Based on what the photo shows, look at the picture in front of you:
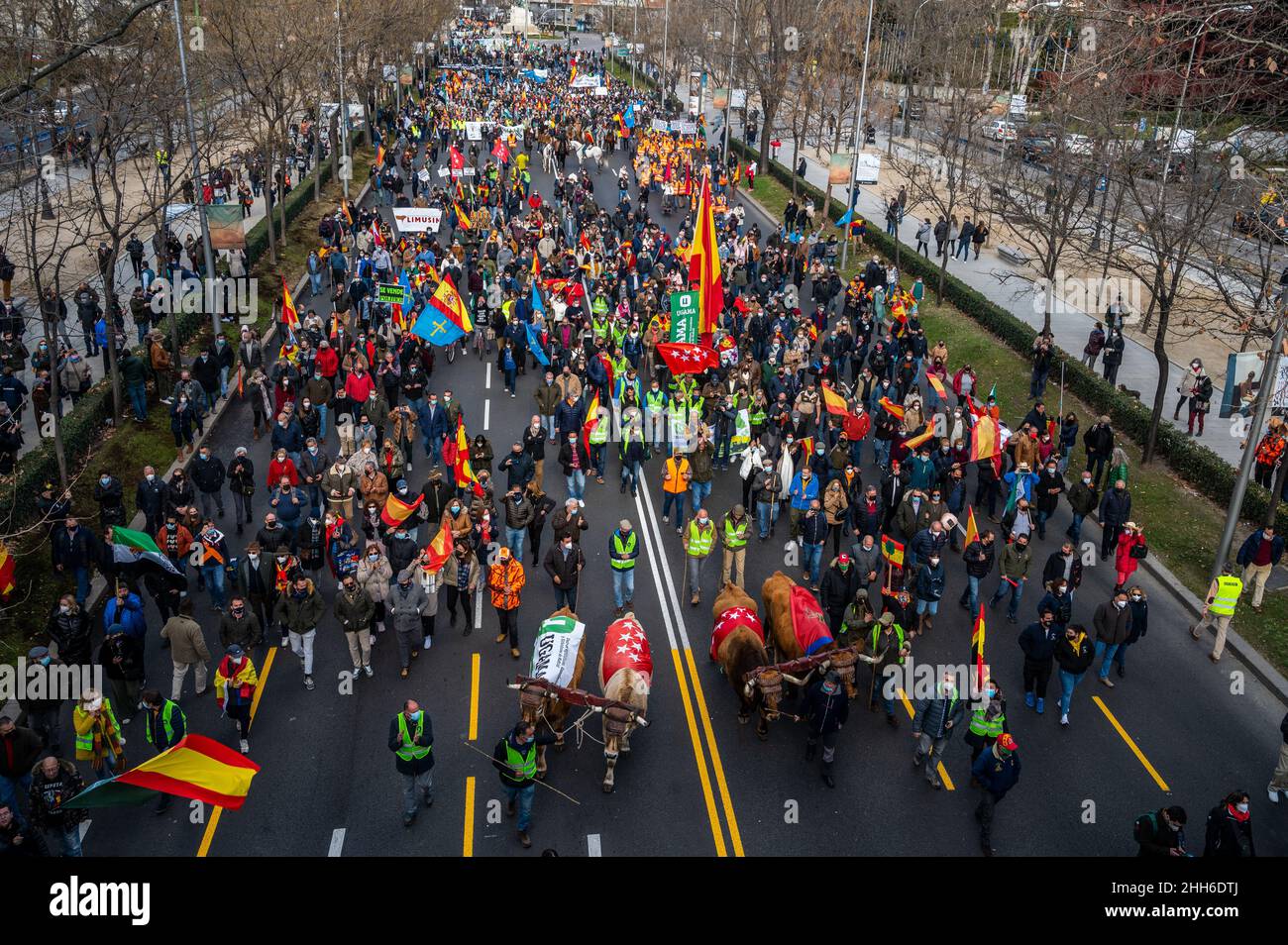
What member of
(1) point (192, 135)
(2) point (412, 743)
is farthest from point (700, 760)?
(1) point (192, 135)

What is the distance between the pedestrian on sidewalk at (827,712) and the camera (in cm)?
1175

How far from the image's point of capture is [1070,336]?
1221 inches

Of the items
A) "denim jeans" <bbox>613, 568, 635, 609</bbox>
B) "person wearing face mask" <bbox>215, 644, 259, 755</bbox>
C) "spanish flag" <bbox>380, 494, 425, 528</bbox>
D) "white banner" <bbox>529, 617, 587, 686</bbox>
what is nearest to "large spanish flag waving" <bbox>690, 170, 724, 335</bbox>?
"spanish flag" <bbox>380, 494, 425, 528</bbox>

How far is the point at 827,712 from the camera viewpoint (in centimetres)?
1174

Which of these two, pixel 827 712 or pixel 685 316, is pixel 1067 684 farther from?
pixel 685 316

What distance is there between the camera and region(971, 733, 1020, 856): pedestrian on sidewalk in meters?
10.9

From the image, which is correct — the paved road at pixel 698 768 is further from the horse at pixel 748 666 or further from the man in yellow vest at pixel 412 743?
the man in yellow vest at pixel 412 743

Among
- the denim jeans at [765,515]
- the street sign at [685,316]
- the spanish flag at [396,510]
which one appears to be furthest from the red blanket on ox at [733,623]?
the street sign at [685,316]

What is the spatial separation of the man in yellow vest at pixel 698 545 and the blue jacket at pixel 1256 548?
8.41 m

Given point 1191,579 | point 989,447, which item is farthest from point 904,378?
point 1191,579

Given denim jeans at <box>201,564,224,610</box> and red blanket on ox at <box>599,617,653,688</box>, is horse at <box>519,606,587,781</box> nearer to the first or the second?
red blanket on ox at <box>599,617,653,688</box>

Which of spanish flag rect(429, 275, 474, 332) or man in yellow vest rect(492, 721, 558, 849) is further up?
spanish flag rect(429, 275, 474, 332)

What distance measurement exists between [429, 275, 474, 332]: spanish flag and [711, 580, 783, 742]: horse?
39.6 feet

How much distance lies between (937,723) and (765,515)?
259 inches
